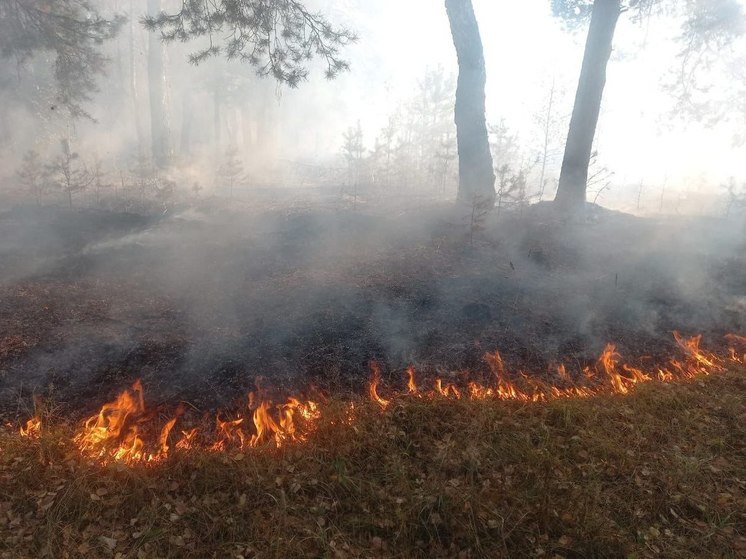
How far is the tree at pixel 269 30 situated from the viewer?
856 centimetres

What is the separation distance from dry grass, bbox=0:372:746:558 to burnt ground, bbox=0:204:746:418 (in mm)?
1060

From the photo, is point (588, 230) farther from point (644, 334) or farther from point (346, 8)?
point (346, 8)

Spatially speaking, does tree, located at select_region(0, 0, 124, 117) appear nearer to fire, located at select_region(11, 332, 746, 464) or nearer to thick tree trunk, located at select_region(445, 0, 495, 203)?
thick tree trunk, located at select_region(445, 0, 495, 203)

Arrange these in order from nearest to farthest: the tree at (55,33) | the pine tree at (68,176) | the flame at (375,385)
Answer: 1. the flame at (375,385)
2. the tree at (55,33)
3. the pine tree at (68,176)

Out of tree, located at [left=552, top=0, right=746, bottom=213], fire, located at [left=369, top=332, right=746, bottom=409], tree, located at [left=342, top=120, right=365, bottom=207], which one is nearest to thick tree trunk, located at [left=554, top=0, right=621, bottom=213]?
tree, located at [left=552, top=0, right=746, bottom=213]

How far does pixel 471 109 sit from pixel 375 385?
8.54 m

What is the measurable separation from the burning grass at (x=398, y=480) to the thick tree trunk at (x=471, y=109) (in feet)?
24.2

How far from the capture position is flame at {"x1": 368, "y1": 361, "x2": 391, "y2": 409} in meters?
4.93

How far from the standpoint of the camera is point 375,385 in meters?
5.31

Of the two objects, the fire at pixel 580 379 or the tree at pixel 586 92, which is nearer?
the fire at pixel 580 379

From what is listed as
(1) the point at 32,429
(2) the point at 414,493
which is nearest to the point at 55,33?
(1) the point at 32,429

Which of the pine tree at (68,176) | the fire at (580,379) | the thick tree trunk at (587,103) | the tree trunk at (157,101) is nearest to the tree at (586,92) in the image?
the thick tree trunk at (587,103)

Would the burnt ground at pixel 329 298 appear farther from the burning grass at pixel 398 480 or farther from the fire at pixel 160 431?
the burning grass at pixel 398 480

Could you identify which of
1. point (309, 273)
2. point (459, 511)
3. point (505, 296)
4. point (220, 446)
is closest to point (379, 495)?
point (459, 511)
